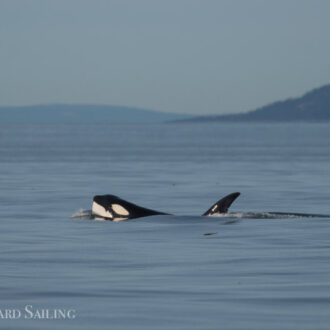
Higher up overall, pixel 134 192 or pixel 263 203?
pixel 134 192

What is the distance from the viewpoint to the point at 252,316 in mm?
12758

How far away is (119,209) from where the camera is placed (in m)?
25.6

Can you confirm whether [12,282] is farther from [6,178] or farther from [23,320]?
[6,178]

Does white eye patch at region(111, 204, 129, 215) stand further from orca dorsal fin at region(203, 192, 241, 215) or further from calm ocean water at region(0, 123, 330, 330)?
orca dorsal fin at region(203, 192, 241, 215)

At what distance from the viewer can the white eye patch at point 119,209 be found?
25.6m

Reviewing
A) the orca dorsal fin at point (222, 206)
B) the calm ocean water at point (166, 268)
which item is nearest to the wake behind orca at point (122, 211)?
the orca dorsal fin at point (222, 206)

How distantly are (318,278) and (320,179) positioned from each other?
32.1 meters

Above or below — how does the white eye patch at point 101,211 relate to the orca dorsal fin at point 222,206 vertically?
above

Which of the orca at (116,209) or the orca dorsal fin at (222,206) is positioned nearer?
the orca dorsal fin at (222,206)

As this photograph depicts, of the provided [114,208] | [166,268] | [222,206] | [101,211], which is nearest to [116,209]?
[114,208]

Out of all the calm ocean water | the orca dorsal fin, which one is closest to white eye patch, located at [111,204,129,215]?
the calm ocean water

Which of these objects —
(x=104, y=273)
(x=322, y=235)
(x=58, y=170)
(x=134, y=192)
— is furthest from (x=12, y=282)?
(x=58, y=170)

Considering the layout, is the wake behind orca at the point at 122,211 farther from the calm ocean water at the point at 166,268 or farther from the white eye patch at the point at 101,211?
the calm ocean water at the point at 166,268

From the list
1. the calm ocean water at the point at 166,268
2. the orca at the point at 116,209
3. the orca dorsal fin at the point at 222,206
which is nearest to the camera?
the calm ocean water at the point at 166,268
